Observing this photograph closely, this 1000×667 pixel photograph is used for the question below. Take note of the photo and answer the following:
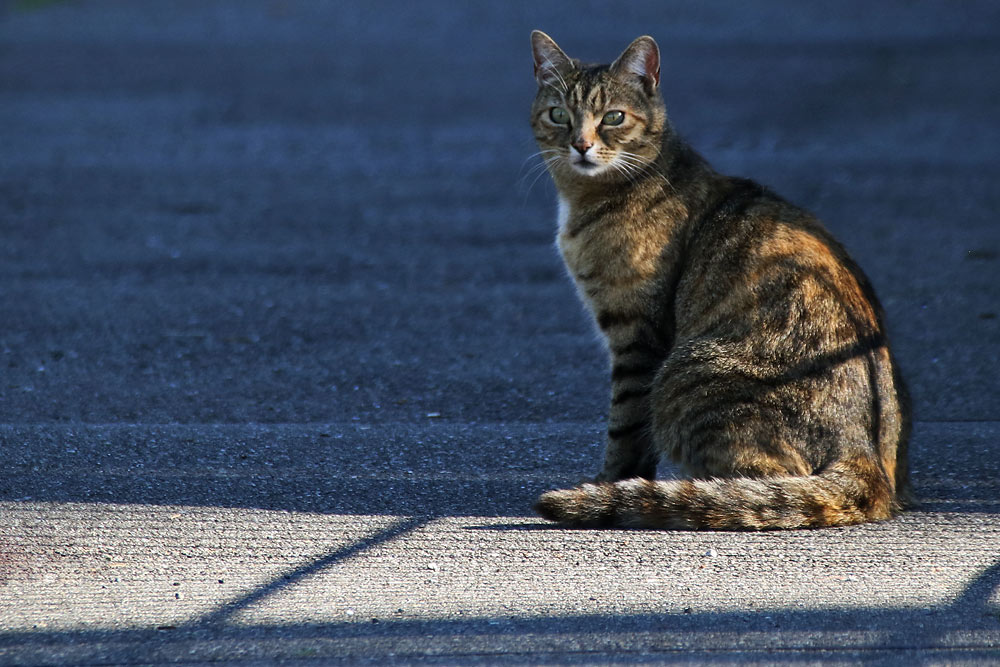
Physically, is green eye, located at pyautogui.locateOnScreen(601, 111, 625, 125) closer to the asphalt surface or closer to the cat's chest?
the cat's chest

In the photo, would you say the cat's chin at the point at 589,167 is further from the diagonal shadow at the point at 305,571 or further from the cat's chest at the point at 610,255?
the diagonal shadow at the point at 305,571

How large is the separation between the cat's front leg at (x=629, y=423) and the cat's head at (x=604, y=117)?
828 millimetres

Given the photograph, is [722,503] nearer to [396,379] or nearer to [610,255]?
[610,255]

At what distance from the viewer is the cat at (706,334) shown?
3949mm

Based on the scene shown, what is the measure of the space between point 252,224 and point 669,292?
5388mm

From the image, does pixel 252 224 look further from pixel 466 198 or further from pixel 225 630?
pixel 225 630

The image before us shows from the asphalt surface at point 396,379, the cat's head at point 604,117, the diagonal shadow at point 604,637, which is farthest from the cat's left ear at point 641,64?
the diagonal shadow at point 604,637

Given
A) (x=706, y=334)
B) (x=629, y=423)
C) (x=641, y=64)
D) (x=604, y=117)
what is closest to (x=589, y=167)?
(x=604, y=117)

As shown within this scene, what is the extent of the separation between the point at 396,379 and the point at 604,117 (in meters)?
1.86

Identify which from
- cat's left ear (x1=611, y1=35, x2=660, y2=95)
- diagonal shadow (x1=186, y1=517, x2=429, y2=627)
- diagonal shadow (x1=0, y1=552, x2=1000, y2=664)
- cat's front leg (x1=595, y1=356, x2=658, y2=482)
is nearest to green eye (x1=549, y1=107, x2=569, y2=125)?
cat's left ear (x1=611, y1=35, x2=660, y2=95)

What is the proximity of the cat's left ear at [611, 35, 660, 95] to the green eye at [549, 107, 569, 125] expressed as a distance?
0.90 feet

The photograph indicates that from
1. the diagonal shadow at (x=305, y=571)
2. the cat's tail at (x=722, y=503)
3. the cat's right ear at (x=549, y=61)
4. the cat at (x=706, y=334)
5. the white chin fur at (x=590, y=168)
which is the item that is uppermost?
the cat's right ear at (x=549, y=61)

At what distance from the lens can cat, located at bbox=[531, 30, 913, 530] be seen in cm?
395

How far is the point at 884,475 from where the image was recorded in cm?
405
